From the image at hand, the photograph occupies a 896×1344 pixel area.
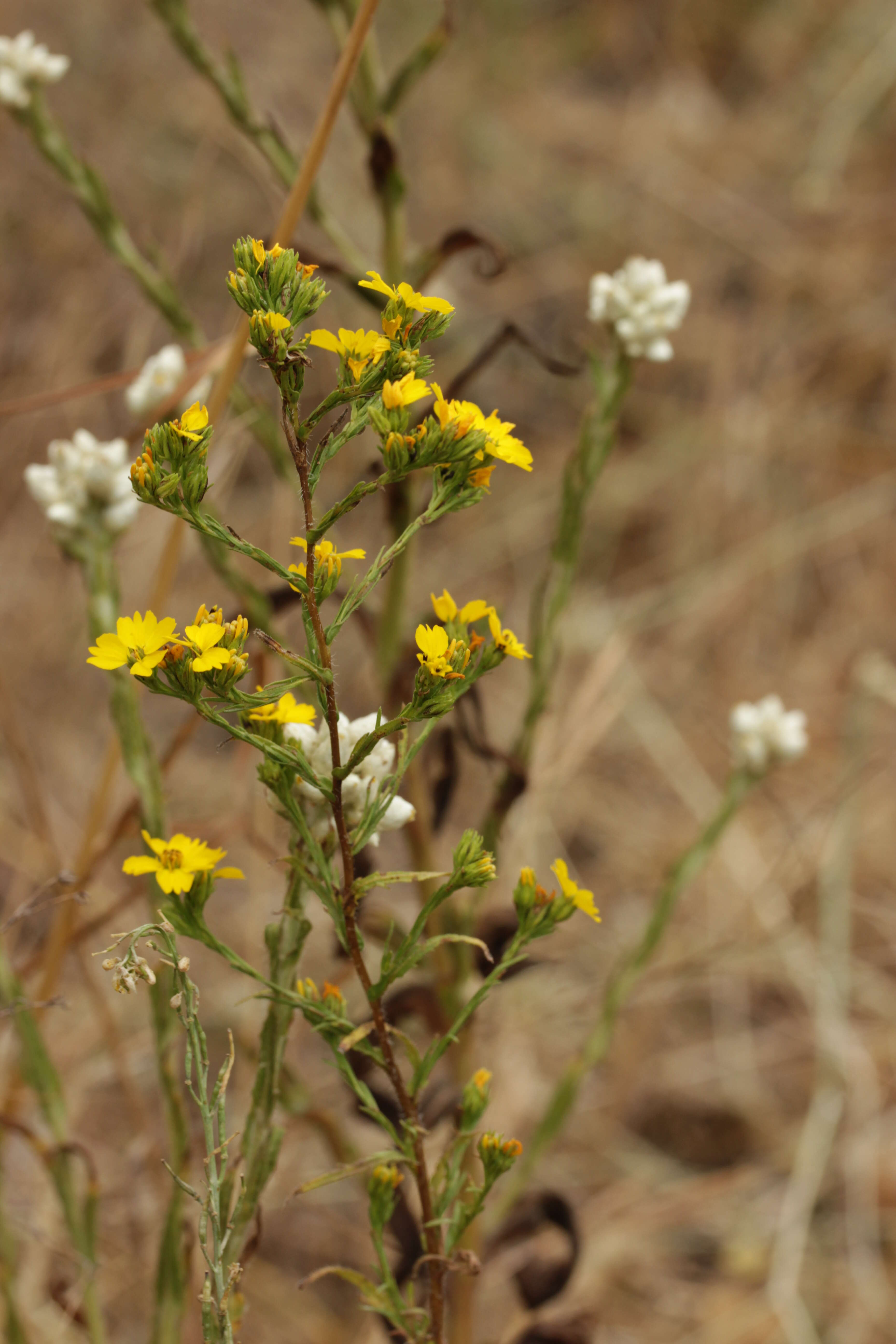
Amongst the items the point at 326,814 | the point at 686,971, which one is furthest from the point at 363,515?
the point at 326,814

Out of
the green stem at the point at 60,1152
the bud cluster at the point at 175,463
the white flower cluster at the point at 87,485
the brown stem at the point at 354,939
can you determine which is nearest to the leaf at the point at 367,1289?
the brown stem at the point at 354,939

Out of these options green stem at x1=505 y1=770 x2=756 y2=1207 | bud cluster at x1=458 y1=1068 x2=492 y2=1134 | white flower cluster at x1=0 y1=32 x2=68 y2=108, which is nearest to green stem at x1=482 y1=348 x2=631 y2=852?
green stem at x1=505 y1=770 x2=756 y2=1207

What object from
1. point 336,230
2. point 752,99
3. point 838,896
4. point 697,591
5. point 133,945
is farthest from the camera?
point 752,99

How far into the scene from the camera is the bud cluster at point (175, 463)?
0.46 metres

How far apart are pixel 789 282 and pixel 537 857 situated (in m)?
Result: 1.98

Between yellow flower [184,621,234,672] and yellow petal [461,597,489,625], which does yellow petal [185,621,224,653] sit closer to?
yellow flower [184,621,234,672]

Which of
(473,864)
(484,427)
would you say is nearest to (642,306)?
(484,427)

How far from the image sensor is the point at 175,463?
47 centimetres

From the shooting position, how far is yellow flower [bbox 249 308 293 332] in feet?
1.46

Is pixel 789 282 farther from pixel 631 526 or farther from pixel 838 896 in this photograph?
pixel 838 896

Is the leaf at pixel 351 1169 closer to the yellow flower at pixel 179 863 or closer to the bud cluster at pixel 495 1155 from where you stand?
the bud cluster at pixel 495 1155

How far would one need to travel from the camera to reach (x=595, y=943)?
214cm

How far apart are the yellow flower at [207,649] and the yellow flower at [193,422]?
0.09m

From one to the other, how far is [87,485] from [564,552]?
1.47 ft
